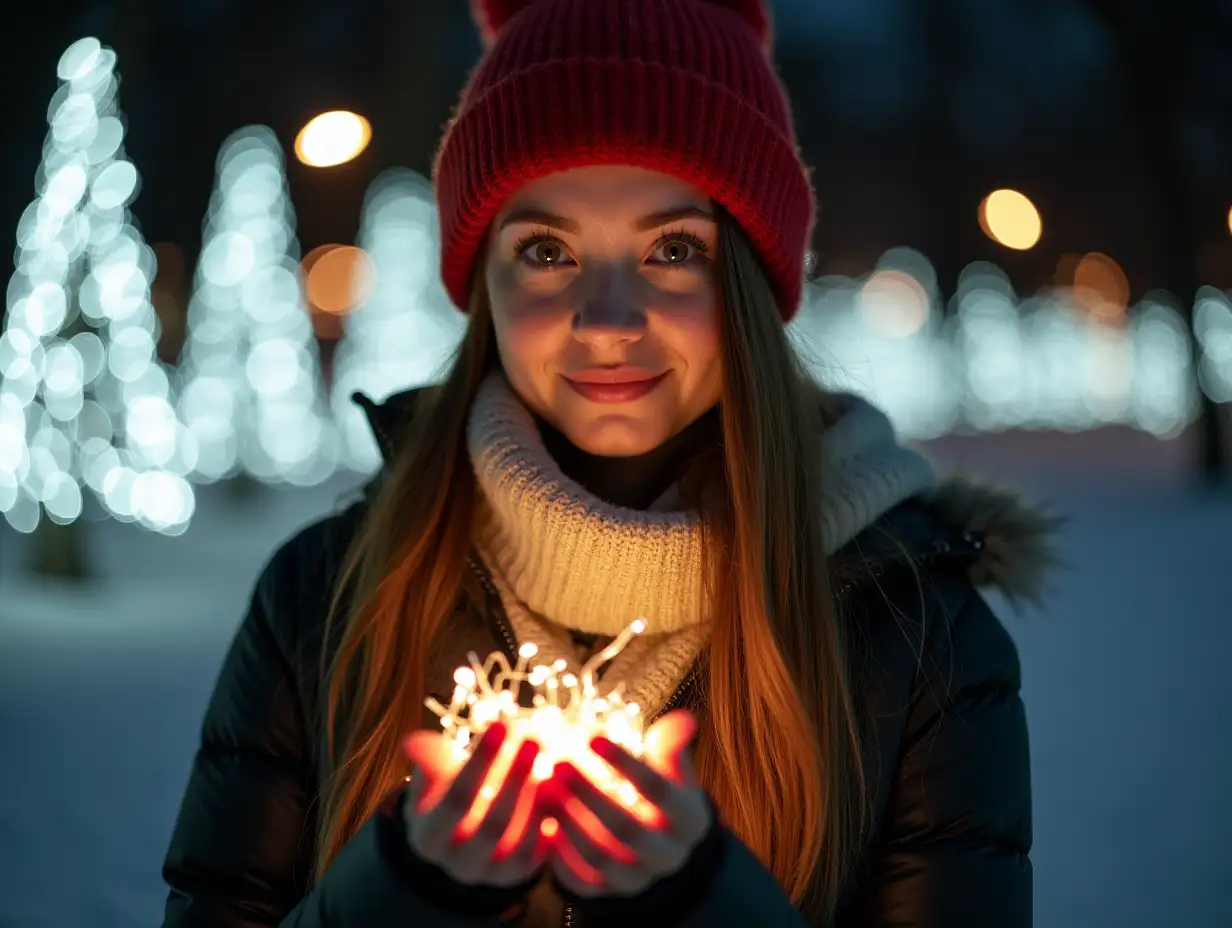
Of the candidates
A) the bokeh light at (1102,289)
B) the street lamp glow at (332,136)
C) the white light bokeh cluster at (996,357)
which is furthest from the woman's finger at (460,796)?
the bokeh light at (1102,289)

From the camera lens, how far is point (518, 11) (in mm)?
2678

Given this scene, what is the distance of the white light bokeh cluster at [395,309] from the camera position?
50.9 feet

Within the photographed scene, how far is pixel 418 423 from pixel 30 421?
25.0 ft

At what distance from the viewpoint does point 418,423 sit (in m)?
2.68

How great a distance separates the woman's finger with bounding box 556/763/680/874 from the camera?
1566 millimetres

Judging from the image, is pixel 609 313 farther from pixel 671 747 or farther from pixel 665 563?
pixel 671 747

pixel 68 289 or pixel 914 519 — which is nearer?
pixel 914 519

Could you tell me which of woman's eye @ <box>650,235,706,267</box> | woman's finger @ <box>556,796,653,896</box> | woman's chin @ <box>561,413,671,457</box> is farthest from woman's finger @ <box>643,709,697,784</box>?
woman's eye @ <box>650,235,706,267</box>

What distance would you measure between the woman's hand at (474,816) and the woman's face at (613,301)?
33.2 inches

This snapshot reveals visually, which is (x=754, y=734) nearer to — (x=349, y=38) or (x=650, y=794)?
(x=650, y=794)

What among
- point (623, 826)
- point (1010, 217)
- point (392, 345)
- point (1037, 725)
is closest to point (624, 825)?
point (623, 826)

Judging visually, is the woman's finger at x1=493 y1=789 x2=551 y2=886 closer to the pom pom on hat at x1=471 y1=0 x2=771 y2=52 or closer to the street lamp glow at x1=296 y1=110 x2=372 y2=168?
the pom pom on hat at x1=471 y1=0 x2=771 y2=52

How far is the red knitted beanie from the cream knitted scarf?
18.0 inches

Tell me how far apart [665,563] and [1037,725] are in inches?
161
